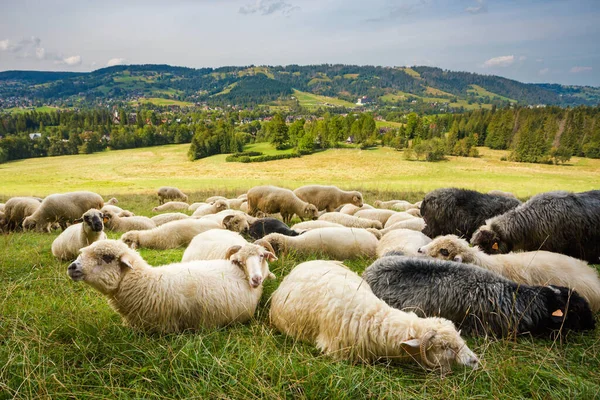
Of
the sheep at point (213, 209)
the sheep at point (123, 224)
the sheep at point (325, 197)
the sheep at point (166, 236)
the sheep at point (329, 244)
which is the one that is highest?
the sheep at point (329, 244)

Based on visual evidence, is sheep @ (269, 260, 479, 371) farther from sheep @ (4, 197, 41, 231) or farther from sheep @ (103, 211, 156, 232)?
sheep @ (4, 197, 41, 231)

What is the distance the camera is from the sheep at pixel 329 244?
26.0 feet

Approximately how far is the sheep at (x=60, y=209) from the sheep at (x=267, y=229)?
9000 mm

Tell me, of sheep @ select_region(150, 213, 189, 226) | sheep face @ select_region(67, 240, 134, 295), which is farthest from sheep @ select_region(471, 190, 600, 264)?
sheep @ select_region(150, 213, 189, 226)

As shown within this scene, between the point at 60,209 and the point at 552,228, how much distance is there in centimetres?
1654

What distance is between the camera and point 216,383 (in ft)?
9.59

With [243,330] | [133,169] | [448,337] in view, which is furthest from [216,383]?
[133,169]

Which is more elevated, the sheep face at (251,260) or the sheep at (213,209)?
the sheep face at (251,260)

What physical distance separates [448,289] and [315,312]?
1.97m

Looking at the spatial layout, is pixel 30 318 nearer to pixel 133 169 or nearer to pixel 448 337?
pixel 448 337

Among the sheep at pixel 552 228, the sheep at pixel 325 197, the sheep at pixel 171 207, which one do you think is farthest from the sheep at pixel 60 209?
the sheep at pixel 552 228

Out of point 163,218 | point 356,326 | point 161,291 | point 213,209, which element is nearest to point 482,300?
point 356,326

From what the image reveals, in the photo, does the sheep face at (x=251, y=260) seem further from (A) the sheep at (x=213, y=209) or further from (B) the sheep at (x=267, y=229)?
(A) the sheep at (x=213, y=209)

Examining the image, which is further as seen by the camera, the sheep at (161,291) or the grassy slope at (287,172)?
the grassy slope at (287,172)
